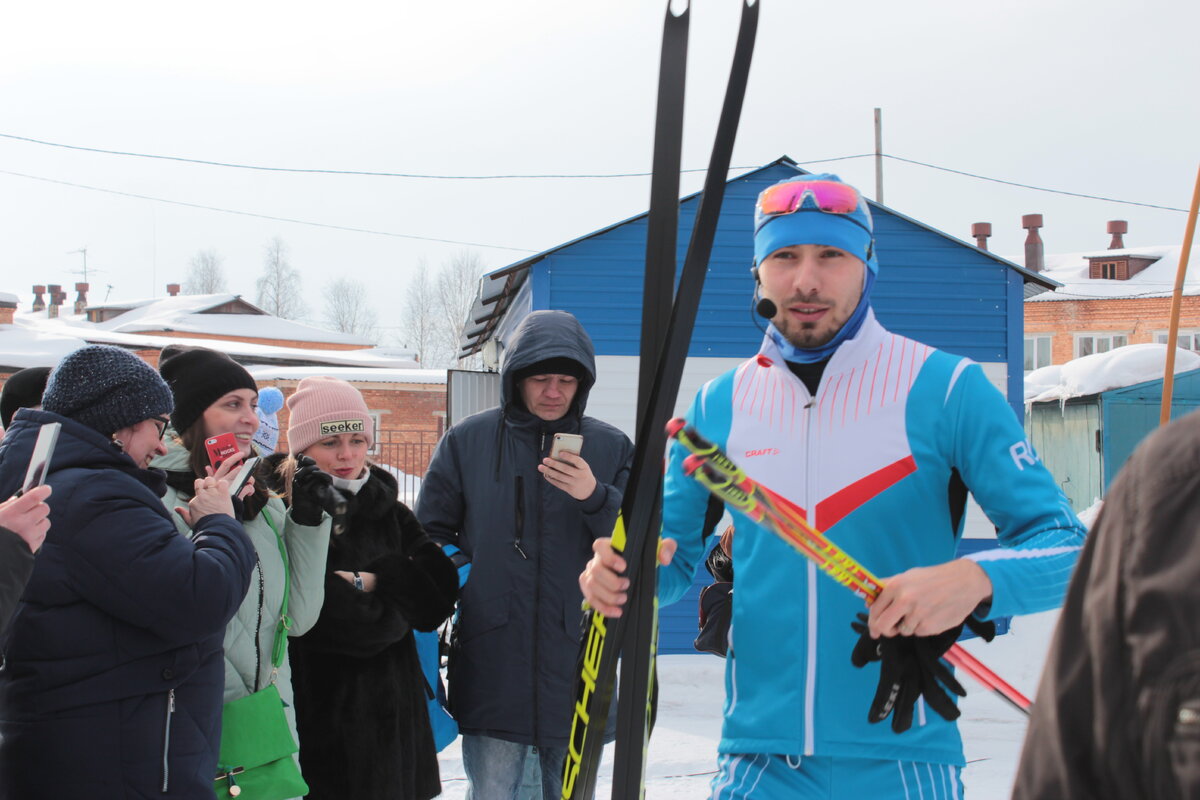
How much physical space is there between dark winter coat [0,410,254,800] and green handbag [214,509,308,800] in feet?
0.90

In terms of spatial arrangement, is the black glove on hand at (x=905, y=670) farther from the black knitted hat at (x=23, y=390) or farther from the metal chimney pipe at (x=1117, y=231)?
the metal chimney pipe at (x=1117, y=231)

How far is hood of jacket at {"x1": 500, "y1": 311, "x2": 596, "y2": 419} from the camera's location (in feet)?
10.8

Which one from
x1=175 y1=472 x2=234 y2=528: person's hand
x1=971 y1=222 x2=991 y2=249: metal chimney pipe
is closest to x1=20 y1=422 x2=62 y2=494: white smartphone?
x1=175 y1=472 x2=234 y2=528: person's hand

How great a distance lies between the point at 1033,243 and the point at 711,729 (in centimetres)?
3688

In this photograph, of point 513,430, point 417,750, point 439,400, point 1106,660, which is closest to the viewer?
point 1106,660

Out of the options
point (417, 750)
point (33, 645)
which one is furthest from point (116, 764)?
point (417, 750)

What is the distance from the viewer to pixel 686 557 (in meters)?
2.10

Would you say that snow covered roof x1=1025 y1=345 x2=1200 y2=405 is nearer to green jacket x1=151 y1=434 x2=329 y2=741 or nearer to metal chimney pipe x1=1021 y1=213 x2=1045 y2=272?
green jacket x1=151 y1=434 x2=329 y2=741

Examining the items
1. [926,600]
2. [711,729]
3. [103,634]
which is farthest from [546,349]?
[711,729]

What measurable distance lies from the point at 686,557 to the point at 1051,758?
145 cm

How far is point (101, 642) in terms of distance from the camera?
2180mm

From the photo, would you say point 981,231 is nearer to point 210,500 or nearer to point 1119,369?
point 1119,369

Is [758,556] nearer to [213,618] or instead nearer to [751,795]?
[751,795]

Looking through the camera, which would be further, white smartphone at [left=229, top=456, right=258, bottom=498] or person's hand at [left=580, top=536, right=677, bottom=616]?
white smartphone at [left=229, top=456, right=258, bottom=498]
